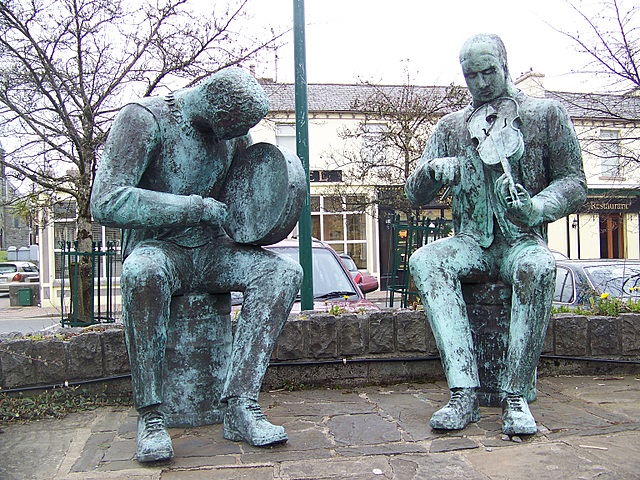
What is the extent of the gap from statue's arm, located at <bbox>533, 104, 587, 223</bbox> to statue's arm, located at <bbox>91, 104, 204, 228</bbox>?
69.2 inches

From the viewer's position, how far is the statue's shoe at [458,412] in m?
2.67

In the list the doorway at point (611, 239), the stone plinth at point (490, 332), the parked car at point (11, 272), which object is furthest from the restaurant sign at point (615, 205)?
the parked car at point (11, 272)

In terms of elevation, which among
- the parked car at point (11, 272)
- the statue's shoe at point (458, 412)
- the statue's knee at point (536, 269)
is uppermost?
the statue's knee at point (536, 269)

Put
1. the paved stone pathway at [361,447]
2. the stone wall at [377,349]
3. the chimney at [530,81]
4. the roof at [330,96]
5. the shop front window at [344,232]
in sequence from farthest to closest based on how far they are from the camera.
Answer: the shop front window at [344,232] < the chimney at [530,81] < the roof at [330,96] < the stone wall at [377,349] < the paved stone pathway at [361,447]

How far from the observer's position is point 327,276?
6.36m

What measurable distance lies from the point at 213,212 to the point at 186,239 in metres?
0.29

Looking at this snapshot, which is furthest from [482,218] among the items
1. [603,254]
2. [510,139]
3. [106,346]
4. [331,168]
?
[603,254]

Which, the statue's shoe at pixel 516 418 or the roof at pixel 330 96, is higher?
the roof at pixel 330 96

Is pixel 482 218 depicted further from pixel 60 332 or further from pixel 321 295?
pixel 321 295

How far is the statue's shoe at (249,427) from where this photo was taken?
253cm

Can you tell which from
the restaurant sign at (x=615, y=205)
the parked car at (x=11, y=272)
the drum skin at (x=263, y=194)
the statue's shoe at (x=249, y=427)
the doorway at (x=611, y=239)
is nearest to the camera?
the statue's shoe at (x=249, y=427)

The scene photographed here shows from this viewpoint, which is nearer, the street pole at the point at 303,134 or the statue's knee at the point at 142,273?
the statue's knee at the point at 142,273

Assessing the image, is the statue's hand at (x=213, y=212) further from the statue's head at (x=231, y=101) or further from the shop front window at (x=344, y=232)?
the shop front window at (x=344, y=232)

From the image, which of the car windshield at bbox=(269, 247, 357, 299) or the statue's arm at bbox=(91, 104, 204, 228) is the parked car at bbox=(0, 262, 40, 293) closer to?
the car windshield at bbox=(269, 247, 357, 299)
